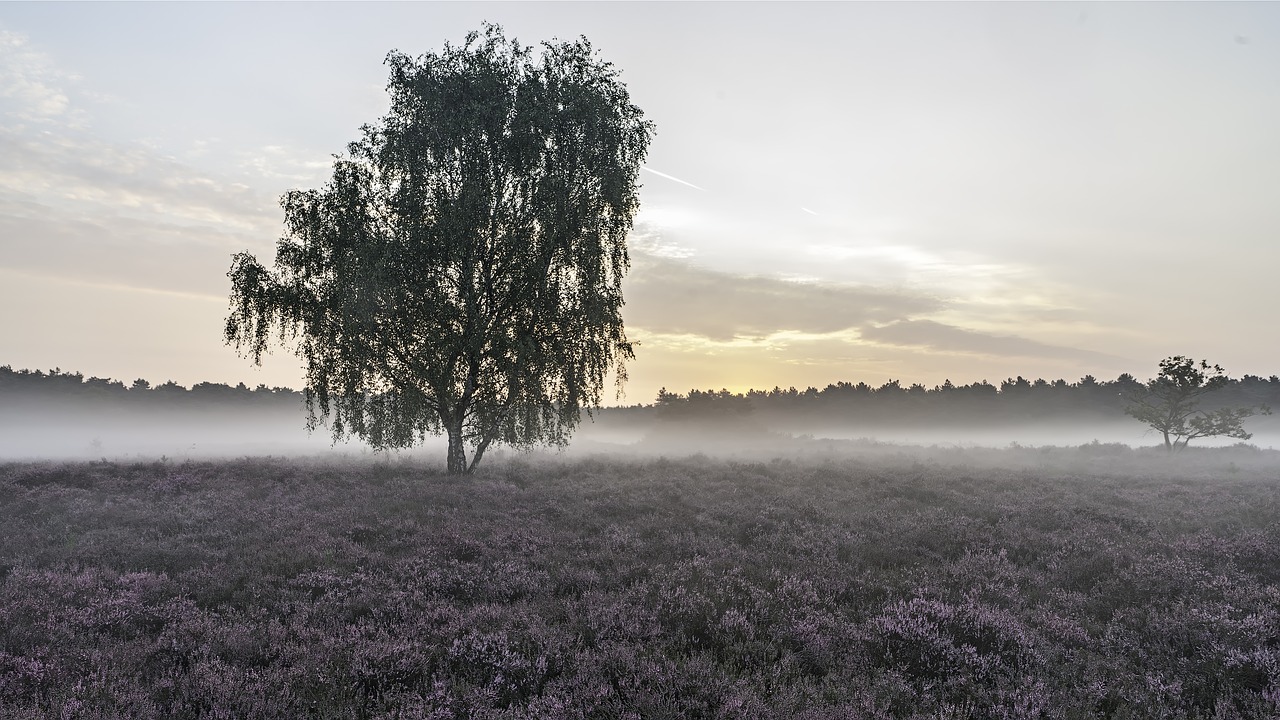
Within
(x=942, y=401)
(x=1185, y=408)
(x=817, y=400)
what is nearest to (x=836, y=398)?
(x=817, y=400)

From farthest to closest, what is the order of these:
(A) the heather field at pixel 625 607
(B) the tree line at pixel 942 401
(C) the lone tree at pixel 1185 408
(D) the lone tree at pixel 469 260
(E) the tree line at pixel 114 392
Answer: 1. (B) the tree line at pixel 942 401
2. (E) the tree line at pixel 114 392
3. (C) the lone tree at pixel 1185 408
4. (D) the lone tree at pixel 469 260
5. (A) the heather field at pixel 625 607

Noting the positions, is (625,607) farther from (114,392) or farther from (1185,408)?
(114,392)

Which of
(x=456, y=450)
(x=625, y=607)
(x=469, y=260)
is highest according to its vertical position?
(x=469, y=260)

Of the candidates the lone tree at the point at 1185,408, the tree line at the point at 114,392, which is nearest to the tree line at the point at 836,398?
the tree line at the point at 114,392

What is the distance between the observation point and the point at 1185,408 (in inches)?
1430

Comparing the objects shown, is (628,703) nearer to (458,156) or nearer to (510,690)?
(510,690)

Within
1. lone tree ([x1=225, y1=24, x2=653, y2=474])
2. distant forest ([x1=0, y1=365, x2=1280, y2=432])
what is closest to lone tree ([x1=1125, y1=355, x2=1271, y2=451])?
distant forest ([x1=0, y1=365, x2=1280, y2=432])

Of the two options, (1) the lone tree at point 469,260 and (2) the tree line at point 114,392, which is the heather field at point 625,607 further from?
(2) the tree line at point 114,392

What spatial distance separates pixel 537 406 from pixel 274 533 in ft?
30.0

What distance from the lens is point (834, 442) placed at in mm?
49094

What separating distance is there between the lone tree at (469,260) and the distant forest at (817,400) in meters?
49.0

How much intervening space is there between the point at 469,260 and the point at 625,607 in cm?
1528

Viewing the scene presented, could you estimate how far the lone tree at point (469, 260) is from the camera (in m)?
19.2

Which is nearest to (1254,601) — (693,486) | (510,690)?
(510,690)
